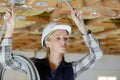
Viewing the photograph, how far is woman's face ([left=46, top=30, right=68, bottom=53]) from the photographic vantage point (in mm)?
1422

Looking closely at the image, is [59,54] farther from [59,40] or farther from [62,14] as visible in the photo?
[62,14]

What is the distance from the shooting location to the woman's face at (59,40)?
56.0 inches

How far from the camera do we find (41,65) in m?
1.44

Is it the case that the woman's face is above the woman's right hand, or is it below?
below

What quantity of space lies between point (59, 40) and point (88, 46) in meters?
0.15

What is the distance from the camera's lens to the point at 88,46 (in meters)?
1.48

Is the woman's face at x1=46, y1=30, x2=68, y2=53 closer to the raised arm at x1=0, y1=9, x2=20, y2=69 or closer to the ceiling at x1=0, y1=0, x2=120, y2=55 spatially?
the raised arm at x1=0, y1=9, x2=20, y2=69

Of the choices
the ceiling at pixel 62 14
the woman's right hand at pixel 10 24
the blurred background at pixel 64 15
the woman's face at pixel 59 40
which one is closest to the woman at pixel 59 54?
the woman's face at pixel 59 40

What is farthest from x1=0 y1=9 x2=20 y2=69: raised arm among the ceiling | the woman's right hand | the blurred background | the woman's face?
the ceiling

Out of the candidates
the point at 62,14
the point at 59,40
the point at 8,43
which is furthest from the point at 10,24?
the point at 62,14

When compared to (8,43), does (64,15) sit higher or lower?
higher

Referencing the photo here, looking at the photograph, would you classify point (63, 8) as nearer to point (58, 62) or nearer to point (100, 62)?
point (58, 62)

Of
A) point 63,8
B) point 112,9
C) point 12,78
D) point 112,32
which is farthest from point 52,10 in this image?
point 12,78

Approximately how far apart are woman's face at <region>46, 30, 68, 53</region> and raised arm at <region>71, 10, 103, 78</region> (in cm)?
8
